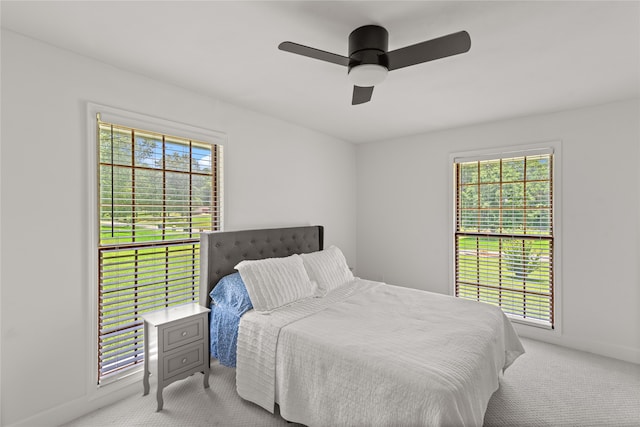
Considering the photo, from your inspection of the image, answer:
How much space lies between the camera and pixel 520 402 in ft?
7.78

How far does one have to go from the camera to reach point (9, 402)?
190 cm

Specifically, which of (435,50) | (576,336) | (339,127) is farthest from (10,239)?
(576,336)

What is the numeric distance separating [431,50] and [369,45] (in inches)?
13.6

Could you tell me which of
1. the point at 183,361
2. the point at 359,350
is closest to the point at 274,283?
the point at 183,361

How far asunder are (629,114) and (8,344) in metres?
5.25

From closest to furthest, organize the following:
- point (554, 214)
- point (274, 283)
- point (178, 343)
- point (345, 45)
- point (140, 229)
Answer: point (345, 45), point (178, 343), point (140, 229), point (274, 283), point (554, 214)

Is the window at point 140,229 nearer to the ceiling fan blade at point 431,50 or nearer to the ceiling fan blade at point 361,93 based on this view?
the ceiling fan blade at point 361,93

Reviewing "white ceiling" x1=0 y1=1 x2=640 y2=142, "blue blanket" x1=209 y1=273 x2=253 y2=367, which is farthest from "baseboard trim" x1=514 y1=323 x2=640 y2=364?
"blue blanket" x1=209 y1=273 x2=253 y2=367

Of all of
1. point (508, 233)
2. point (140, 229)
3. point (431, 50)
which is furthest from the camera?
point (508, 233)

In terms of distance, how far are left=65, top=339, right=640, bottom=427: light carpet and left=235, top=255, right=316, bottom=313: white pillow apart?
741 millimetres

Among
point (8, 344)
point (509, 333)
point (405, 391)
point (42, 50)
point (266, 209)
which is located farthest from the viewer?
point (266, 209)

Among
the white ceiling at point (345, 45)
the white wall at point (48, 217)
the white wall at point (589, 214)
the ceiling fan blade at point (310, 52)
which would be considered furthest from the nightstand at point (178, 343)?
the white wall at point (589, 214)

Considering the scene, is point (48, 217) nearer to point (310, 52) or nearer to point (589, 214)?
point (310, 52)

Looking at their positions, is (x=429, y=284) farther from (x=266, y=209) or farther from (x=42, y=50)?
(x=42, y=50)
